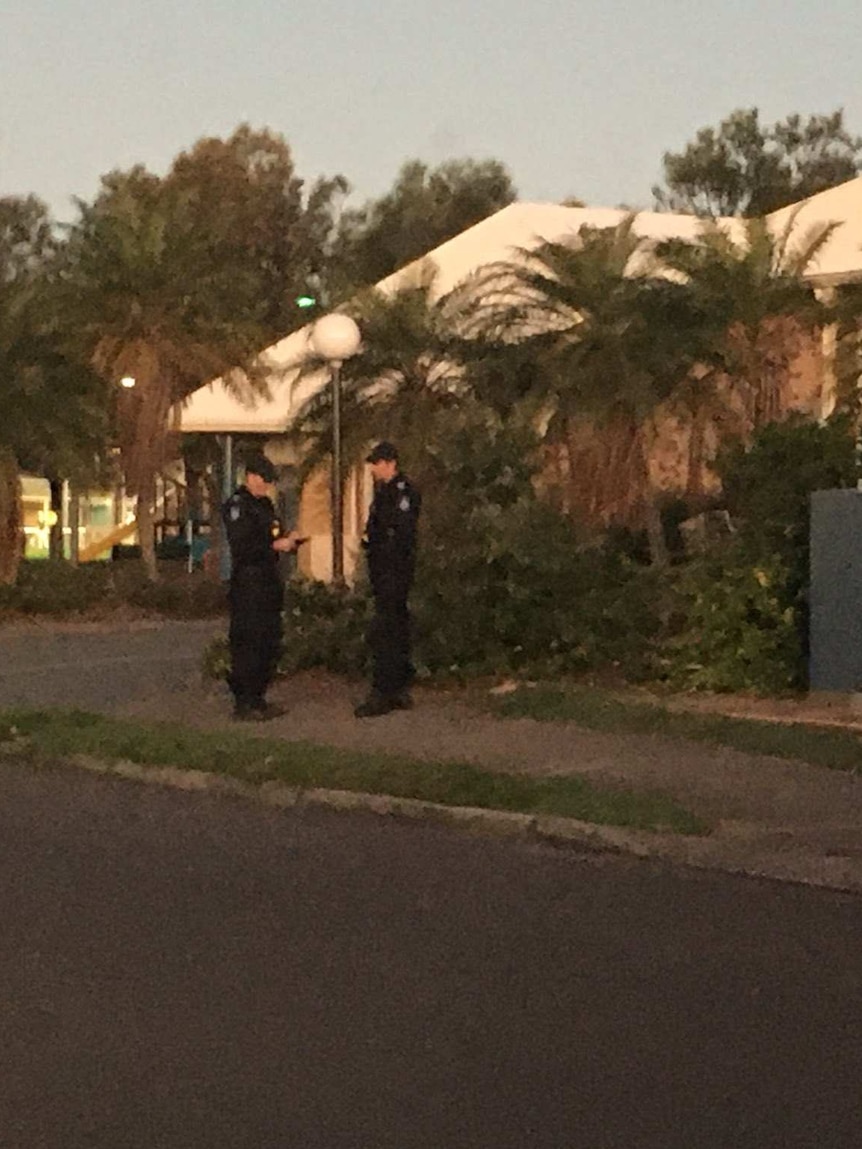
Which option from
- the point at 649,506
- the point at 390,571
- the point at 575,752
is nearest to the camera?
the point at 575,752

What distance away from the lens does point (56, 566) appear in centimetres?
3102

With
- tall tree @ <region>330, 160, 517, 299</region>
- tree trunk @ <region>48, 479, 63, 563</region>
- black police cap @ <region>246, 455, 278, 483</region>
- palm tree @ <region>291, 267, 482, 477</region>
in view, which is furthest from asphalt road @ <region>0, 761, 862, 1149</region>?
tall tree @ <region>330, 160, 517, 299</region>

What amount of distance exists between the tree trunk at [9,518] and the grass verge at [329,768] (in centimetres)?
1506

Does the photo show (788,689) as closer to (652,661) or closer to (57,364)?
(652,661)

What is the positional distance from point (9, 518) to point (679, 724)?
18.2 meters

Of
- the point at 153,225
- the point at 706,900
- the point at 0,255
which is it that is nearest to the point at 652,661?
the point at 706,900

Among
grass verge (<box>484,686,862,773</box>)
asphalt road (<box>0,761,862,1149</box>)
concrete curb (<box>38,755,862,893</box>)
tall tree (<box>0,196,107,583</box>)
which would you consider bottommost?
asphalt road (<box>0,761,862,1149</box>)

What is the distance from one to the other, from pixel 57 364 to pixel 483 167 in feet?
130

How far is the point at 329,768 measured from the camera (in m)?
12.2

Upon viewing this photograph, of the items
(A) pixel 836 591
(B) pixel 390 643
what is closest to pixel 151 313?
(B) pixel 390 643

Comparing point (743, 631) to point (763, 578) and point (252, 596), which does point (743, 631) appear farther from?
point (252, 596)

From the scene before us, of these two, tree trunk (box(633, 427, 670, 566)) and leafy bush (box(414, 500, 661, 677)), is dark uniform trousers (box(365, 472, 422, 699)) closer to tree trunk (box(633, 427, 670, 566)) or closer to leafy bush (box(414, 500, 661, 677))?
leafy bush (box(414, 500, 661, 677))

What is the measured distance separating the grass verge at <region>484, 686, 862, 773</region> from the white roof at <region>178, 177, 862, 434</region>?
1453 cm

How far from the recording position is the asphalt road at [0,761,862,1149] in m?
6.02
